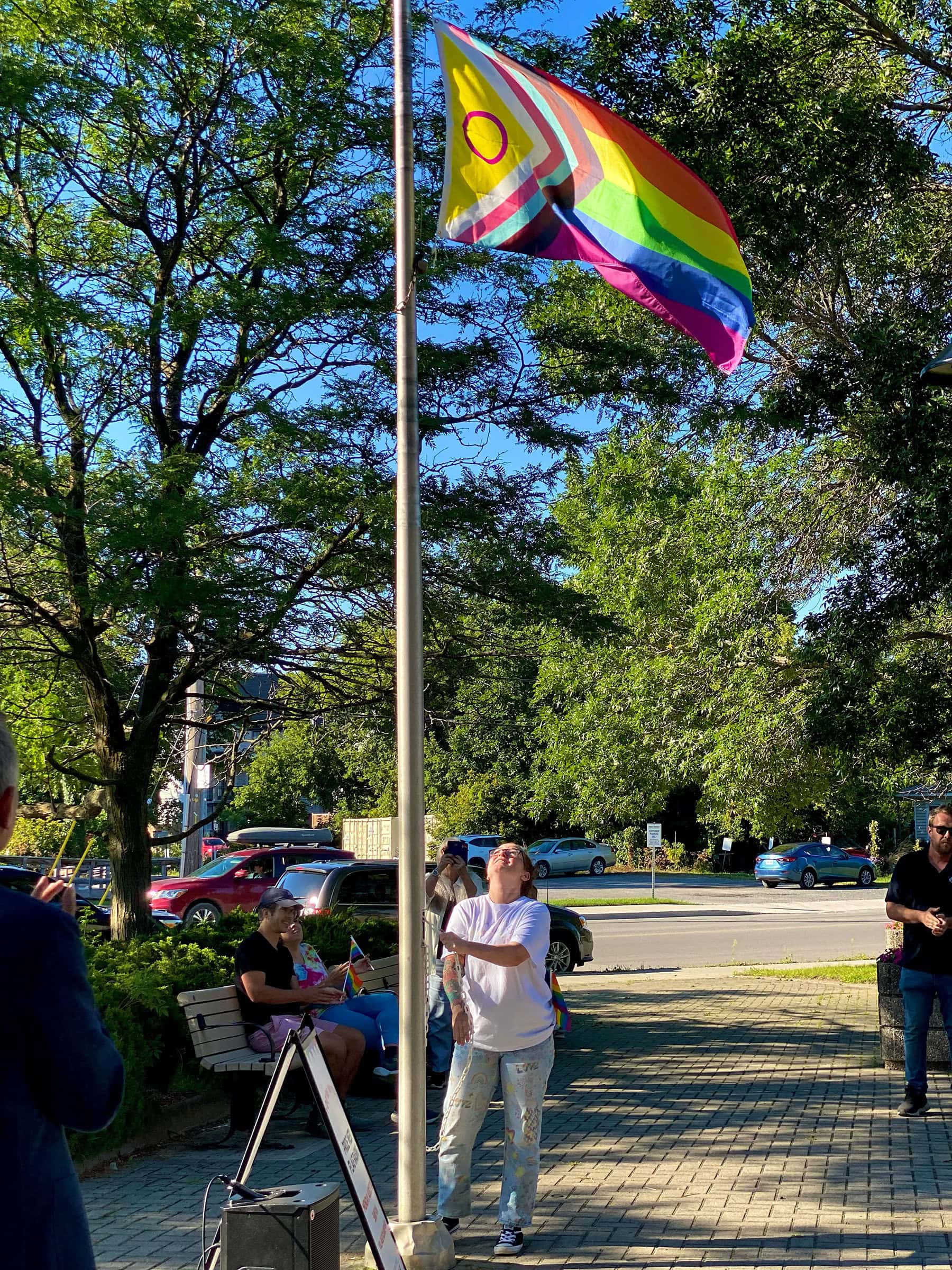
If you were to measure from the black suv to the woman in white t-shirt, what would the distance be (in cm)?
998

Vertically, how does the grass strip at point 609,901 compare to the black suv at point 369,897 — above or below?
below

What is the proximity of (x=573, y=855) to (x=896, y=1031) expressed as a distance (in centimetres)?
4259

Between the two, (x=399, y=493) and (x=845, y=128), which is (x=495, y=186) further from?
(x=845, y=128)

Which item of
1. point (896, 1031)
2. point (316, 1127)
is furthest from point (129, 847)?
point (896, 1031)

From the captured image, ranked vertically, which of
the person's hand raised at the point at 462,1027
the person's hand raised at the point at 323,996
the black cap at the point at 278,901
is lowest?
the person's hand raised at the point at 323,996

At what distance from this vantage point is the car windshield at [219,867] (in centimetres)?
2632

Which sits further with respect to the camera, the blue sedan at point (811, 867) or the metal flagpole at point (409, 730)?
the blue sedan at point (811, 867)

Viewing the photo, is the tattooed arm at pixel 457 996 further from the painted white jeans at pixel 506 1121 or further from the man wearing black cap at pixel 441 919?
the man wearing black cap at pixel 441 919

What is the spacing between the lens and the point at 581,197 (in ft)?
23.3

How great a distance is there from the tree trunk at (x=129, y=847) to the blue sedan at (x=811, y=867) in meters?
39.1

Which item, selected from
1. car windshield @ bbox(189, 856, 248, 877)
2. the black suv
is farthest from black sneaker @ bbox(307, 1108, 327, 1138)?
car windshield @ bbox(189, 856, 248, 877)

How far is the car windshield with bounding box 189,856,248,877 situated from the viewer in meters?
26.3

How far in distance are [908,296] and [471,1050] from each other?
35.4ft

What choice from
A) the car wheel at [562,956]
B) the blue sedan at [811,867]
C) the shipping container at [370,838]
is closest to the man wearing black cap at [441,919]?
the car wheel at [562,956]
